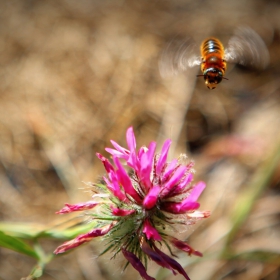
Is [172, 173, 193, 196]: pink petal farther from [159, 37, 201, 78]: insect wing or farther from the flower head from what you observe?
[159, 37, 201, 78]: insect wing

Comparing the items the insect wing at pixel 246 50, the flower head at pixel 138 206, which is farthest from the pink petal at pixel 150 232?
the insect wing at pixel 246 50

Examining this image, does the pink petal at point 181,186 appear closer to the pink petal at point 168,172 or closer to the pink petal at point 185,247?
the pink petal at point 168,172

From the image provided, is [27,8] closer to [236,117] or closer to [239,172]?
[236,117]

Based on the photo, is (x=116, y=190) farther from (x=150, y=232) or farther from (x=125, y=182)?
(x=150, y=232)

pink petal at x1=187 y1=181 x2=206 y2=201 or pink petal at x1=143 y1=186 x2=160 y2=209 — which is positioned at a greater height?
pink petal at x1=143 y1=186 x2=160 y2=209

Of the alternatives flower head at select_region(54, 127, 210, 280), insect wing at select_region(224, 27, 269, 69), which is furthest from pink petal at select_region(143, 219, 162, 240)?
insect wing at select_region(224, 27, 269, 69)

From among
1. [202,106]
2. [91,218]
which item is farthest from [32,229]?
[202,106]
